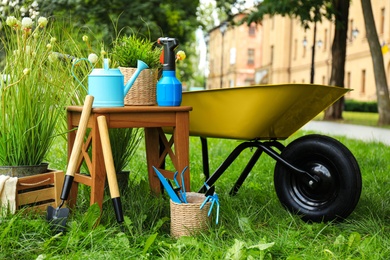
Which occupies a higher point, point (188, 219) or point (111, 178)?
point (111, 178)

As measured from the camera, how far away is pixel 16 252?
97.4 inches

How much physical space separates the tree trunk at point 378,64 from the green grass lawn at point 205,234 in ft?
30.9

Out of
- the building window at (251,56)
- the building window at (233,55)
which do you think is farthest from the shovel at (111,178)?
the building window at (233,55)

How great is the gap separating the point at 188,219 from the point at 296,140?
805mm

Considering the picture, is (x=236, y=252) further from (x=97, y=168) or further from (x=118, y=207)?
(x=97, y=168)

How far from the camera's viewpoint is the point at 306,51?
130 ft

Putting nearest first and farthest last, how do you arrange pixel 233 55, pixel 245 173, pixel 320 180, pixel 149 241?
pixel 149 241
pixel 320 180
pixel 245 173
pixel 233 55

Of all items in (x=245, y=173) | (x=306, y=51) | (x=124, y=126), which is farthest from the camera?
(x=306, y=51)

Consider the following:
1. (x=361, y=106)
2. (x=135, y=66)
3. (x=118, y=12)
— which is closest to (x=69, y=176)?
(x=135, y=66)

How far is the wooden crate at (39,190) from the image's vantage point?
2926 mm

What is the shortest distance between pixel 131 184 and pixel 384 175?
Result: 2.11m

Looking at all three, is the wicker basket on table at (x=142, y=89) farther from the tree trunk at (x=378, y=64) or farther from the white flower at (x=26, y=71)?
the tree trunk at (x=378, y=64)

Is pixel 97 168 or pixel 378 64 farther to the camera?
pixel 378 64

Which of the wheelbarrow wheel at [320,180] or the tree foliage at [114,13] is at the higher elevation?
the tree foliage at [114,13]
